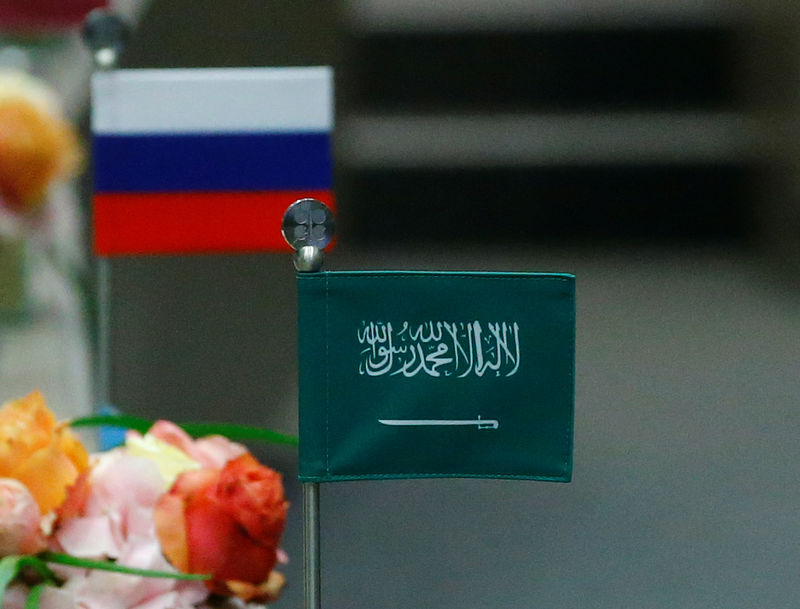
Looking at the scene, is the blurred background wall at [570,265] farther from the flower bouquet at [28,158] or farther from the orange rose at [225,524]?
the orange rose at [225,524]

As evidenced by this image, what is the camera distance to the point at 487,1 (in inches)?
260

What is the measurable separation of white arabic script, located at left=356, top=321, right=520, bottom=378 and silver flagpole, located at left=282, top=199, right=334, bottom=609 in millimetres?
71

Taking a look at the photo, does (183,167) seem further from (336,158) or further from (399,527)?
(336,158)

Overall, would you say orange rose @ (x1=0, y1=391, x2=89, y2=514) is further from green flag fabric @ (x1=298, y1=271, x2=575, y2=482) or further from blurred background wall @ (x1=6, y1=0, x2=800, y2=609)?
blurred background wall @ (x1=6, y1=0, x2=800, y2=609)

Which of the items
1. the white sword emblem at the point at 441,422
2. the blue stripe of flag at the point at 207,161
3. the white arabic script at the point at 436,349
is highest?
the blue stripe of flag at the point at 207,161

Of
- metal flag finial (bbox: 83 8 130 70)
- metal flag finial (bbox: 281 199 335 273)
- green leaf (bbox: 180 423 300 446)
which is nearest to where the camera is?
metal flag finial (bbox: 281 199 335 273)

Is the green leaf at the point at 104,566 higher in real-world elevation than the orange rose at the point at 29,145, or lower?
lower

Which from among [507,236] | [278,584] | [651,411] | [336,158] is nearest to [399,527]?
[278,584]

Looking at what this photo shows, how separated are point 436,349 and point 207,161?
3.05 ft

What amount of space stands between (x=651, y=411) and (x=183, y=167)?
1949 mm

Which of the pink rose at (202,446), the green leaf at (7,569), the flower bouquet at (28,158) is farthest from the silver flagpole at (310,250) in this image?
the flower bouquet at (28,158)

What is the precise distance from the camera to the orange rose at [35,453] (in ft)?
2.89

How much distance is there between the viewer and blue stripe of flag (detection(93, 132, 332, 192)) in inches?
68.6

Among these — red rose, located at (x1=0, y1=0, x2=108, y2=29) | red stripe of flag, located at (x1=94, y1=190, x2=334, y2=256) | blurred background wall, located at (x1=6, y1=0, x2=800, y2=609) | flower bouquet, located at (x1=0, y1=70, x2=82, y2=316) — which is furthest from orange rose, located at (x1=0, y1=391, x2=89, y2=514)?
red rose, located at (x1=0, y1=0, x2=108, y2=29)
